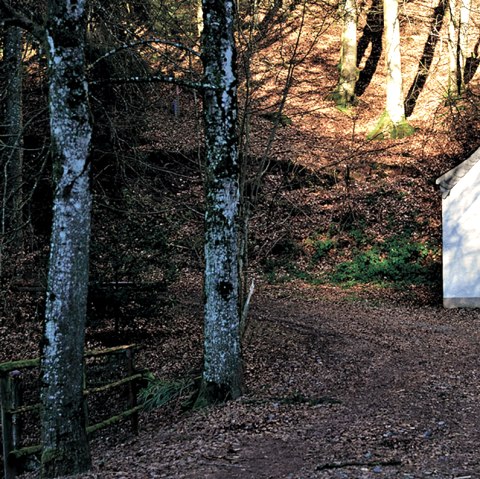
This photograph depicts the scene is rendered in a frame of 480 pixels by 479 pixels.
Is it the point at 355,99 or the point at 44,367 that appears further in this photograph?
the point at 355,99

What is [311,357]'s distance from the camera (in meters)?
10.4

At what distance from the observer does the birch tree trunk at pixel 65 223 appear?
18.3ft

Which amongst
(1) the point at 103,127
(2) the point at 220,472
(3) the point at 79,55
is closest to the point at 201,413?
(2) the point at 220,472

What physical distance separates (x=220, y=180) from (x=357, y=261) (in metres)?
11.5

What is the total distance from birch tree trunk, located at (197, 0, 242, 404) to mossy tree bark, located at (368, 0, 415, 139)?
647 inches

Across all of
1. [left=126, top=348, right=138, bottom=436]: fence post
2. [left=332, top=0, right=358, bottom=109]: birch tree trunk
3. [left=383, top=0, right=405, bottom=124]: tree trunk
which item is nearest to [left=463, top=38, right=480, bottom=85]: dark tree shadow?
[left=383, top=0, right=405, bottom=124]: tree trunk

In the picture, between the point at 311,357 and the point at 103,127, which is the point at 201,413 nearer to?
the point at 311,357

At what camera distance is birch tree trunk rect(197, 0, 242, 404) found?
24.5ft

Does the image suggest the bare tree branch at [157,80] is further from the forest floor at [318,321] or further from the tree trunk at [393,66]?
the tree trunk at [393,66]

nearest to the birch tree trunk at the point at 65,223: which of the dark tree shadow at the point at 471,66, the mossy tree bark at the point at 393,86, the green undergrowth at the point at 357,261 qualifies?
the green undergrowth at the point at 357,261

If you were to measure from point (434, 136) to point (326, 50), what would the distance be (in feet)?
36.0

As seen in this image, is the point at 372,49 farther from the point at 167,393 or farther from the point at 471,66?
the point at 167,393

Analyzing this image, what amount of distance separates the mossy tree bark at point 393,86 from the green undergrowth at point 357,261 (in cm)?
561

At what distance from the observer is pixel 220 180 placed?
7.49 metres
